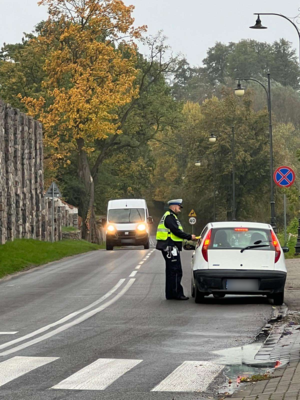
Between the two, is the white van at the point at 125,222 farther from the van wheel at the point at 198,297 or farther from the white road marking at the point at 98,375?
the white road marking at the point at 98,375

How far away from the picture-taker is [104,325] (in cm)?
1412

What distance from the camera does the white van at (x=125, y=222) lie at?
46.4m

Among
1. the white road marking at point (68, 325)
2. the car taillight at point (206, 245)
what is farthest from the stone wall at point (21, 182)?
the car taillight at point (206, 245)

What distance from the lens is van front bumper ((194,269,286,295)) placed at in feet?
56.0

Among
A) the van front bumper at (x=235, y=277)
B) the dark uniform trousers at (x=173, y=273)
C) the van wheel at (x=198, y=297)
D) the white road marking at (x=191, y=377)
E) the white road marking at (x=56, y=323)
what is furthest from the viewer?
the dark uniform trousers at (x=173, y=273)

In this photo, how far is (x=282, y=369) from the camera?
9508mm

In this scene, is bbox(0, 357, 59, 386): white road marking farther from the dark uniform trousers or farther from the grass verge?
the grass verge

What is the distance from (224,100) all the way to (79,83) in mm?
26272

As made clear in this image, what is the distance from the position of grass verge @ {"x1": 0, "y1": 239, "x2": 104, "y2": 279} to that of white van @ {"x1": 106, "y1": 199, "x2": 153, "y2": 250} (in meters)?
1.54

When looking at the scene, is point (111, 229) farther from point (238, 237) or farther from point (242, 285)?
point (242, 285)

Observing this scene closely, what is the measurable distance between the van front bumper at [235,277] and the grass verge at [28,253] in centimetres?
1108

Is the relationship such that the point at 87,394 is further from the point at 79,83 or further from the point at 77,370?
the point at 79,83

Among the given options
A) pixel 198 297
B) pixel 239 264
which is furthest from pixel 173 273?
pixel 239 264

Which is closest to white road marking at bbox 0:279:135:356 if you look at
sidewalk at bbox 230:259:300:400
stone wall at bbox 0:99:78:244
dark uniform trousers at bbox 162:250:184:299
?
dark uniform trousers at bbox 162:250:184:299
